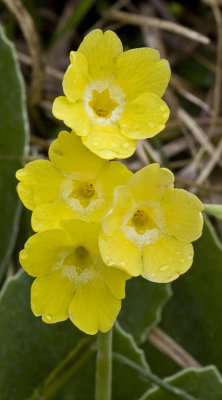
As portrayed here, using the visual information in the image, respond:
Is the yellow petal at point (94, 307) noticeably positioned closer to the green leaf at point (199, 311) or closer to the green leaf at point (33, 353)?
the green leaf at point (33, 353)

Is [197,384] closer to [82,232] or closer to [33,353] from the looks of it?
[33,353]

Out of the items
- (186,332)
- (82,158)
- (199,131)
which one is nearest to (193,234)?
(82,158)

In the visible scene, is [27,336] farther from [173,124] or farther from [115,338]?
[173,124]

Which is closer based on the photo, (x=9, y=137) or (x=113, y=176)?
(x=113, y=176)

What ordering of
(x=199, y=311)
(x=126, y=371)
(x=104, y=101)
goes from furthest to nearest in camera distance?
(x=199, y=311), (x=126, y=371), (x=104, y=101)

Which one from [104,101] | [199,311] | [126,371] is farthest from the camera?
[199,311]

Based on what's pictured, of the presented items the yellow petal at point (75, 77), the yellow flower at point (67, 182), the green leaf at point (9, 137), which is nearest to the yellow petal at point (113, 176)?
the yellow flower at point (67, 182)

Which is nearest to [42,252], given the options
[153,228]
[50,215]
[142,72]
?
[50,215]
